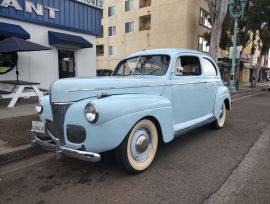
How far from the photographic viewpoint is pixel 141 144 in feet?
12.4

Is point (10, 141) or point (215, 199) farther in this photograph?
point (10, 141)

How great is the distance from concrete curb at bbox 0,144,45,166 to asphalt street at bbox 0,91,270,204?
12cm

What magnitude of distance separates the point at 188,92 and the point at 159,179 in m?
1.99

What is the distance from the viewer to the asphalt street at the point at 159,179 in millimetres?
3096

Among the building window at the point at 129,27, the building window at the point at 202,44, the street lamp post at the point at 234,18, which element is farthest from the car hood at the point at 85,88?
the building window at the point at 129,27

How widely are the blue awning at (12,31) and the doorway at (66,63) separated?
8.45 feet

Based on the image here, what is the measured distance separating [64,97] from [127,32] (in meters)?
28.5

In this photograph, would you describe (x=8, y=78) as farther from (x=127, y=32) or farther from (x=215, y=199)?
(x=127, y=32)

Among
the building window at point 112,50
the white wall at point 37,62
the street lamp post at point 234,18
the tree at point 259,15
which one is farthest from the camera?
the building window at point 112,50

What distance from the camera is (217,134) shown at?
6.09 metres

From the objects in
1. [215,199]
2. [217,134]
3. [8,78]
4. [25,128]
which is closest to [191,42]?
[8,78]

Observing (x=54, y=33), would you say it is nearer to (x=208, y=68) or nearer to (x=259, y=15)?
(x=208, y=68)

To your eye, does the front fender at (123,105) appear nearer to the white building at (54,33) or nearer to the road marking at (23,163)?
the road marking at (23,163)

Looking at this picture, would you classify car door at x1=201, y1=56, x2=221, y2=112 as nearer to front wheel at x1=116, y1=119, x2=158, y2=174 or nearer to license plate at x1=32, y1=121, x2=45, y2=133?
front wheel at x1=116, y1=119, x2=158, y2=174
